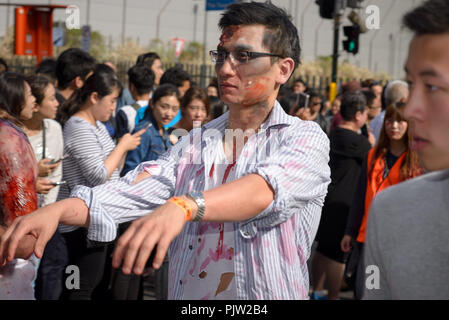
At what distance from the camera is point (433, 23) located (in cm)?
122

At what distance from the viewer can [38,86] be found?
15.5 feet

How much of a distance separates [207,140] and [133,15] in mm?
28757

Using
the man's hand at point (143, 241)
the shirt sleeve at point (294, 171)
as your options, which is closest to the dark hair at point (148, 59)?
the shirt sleeve at point (294, 171)

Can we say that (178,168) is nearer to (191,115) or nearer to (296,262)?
(296,262)

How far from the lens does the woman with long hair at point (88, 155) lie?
14.5 feet

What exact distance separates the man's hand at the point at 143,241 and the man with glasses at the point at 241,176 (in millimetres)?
431

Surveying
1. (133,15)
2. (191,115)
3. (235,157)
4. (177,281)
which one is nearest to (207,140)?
(235,157)

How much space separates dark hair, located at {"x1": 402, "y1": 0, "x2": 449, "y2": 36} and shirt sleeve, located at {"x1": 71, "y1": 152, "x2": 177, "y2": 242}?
114cm

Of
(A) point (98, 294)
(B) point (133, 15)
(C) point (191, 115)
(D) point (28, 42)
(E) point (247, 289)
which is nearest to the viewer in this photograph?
(E) point (247, 289)

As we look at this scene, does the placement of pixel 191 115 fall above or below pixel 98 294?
above

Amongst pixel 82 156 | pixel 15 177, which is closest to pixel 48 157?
pixel 82 156

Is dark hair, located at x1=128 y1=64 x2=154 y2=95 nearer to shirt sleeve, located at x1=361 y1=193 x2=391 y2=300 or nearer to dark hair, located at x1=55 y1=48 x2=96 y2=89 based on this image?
dark hair, located at x1=55 y1=48 x2=96 y2=89

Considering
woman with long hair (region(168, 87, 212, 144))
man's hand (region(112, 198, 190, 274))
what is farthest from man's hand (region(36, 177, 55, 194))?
man's hand (region(112, 198, 190, 274))
